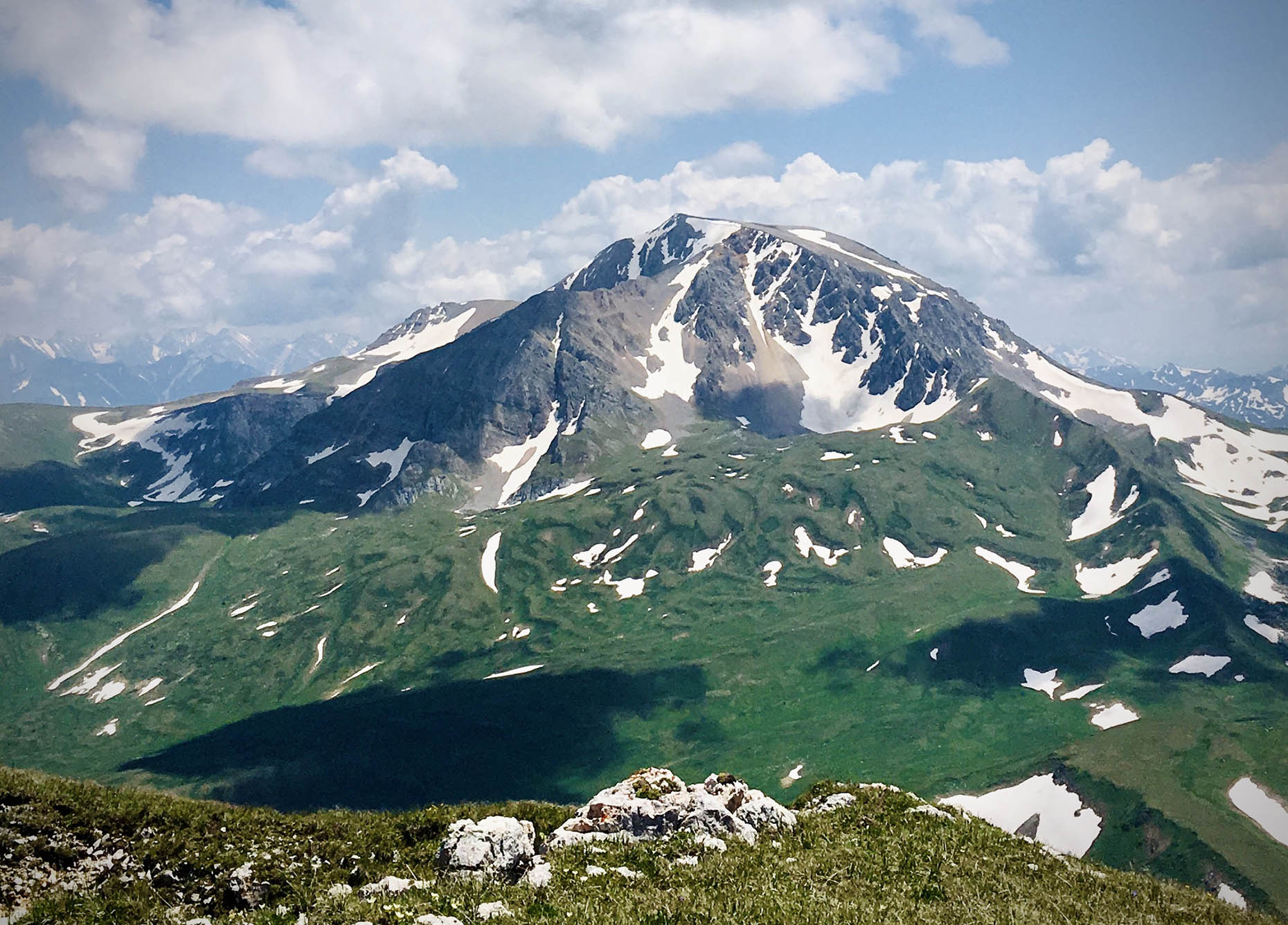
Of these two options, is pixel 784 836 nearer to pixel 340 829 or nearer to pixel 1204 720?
pixel 340 829

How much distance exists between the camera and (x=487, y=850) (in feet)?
92.9

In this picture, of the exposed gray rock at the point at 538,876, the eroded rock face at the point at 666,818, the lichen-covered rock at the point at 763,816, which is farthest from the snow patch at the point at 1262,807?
the exposed gray rock at the point at 538,876

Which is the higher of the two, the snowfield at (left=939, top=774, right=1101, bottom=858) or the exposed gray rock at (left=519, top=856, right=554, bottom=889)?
the exposed gray rock at (left=519, top=856, right=554, bottom=889)

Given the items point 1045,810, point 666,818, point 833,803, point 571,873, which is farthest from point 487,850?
point 1045,810

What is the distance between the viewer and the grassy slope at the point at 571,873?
2342 centimetres

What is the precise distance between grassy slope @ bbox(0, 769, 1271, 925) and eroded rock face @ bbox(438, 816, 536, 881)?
98 centimetres

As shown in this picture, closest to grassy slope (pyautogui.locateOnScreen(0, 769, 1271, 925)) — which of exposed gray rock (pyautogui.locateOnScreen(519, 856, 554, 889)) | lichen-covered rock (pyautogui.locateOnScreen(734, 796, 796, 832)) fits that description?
exposed gray rock (pyautogui.locateOnScreen(519, 856, 554, 889))

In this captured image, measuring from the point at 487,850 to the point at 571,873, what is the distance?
352cm

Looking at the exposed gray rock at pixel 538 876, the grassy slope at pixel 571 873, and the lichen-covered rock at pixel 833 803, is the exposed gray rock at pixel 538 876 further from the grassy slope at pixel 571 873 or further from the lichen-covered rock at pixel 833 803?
the lichen-covered rock at pixel 833 803

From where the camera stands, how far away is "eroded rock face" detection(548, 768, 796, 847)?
103ft

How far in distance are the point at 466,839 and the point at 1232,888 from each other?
5791 inches

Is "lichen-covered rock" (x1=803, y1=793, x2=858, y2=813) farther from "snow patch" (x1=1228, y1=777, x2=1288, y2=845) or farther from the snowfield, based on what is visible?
"snow patch" (x1=1228, y1=777, x2=1288, y2=845)

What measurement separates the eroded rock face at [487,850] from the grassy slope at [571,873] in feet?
3.20

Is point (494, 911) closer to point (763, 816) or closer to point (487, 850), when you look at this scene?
point (487, 850)
